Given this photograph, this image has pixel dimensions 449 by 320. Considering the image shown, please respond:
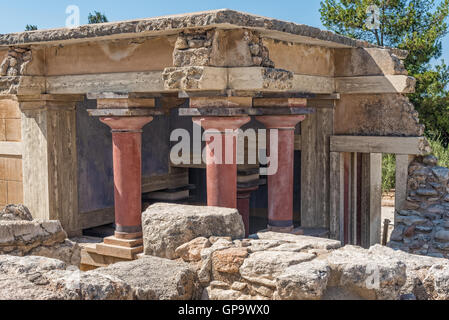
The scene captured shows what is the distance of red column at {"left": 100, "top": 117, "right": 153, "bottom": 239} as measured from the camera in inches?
310

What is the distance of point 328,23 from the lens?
19.6 metres

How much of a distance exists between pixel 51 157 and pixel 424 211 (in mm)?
5779

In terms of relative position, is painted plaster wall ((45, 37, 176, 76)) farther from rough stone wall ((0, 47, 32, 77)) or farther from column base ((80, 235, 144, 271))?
column base ((80, 235, 144, 271))

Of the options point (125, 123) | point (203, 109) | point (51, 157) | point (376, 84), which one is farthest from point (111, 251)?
point (376, 84)

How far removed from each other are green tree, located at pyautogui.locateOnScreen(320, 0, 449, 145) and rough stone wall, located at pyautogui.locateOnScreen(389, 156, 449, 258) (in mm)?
9793

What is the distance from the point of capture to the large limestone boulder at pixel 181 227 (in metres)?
5.04

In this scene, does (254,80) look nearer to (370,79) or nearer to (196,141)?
(370,79)

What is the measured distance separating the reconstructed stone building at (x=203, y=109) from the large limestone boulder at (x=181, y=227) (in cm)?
183

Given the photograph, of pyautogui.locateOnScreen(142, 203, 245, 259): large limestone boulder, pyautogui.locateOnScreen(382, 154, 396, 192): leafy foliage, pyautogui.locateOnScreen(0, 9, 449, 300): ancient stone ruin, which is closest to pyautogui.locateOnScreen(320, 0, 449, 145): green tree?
pyautogui.locateOnScreen(382, 154, 396, 192): leafy foliage

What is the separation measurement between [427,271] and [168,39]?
4244 mm

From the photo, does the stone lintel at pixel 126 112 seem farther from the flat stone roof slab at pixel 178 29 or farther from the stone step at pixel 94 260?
the stone step at pixel 94 260

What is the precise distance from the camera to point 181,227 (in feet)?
16.6

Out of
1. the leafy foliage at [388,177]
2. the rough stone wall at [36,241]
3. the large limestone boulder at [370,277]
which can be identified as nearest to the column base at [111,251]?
the rough stone wall at [36,241]

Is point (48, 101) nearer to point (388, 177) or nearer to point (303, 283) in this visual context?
point (303, 283)
